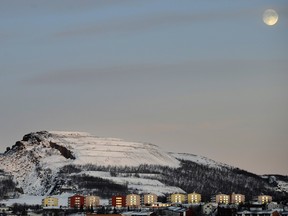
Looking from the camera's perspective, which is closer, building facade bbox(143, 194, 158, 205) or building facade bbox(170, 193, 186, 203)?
building facade bbox(143, 194, 158, 205)

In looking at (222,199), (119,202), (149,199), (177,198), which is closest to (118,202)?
(119,202)

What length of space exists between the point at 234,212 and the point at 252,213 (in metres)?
2.93

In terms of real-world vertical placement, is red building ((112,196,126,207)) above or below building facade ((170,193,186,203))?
below

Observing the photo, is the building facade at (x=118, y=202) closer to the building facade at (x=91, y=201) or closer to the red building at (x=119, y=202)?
the red building at (x=119, y=202)

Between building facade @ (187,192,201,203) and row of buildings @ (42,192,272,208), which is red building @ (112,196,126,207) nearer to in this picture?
row of buildings @ (42,192,272,208)

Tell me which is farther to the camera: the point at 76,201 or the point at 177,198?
the point at 177,198

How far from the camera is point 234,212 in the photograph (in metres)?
121

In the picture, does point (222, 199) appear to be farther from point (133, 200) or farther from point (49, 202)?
point (49, 202)

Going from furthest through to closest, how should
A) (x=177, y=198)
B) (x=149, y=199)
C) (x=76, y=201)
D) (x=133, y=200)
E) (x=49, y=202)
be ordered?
1. (x=177, y=198)
2. (x=149, y=199)
3. (x=133, y=200)
4. (x=49, y=202)
5. (x=76, y=201)

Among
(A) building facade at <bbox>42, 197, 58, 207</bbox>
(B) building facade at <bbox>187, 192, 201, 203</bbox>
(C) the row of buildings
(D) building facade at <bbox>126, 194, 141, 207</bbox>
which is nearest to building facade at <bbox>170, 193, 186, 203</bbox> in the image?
(C) the row of buildings

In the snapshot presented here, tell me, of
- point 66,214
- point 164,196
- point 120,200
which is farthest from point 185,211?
point 164,196

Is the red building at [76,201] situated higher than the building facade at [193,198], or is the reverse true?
the building facade at [193,198]

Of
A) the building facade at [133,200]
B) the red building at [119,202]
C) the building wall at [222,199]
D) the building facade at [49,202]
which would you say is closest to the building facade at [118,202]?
the red building at [119,202]

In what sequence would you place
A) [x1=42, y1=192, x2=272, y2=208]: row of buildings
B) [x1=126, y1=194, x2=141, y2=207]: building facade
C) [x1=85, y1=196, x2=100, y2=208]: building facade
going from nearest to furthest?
1. [x1=42, y1=192, x2=272, y2=208]: row of buildings
2. [x1=85, y1=196, x2=100, y2=208]: building facade
3. [x1=126, y1=194, x2=141, y2=207]: building facade
